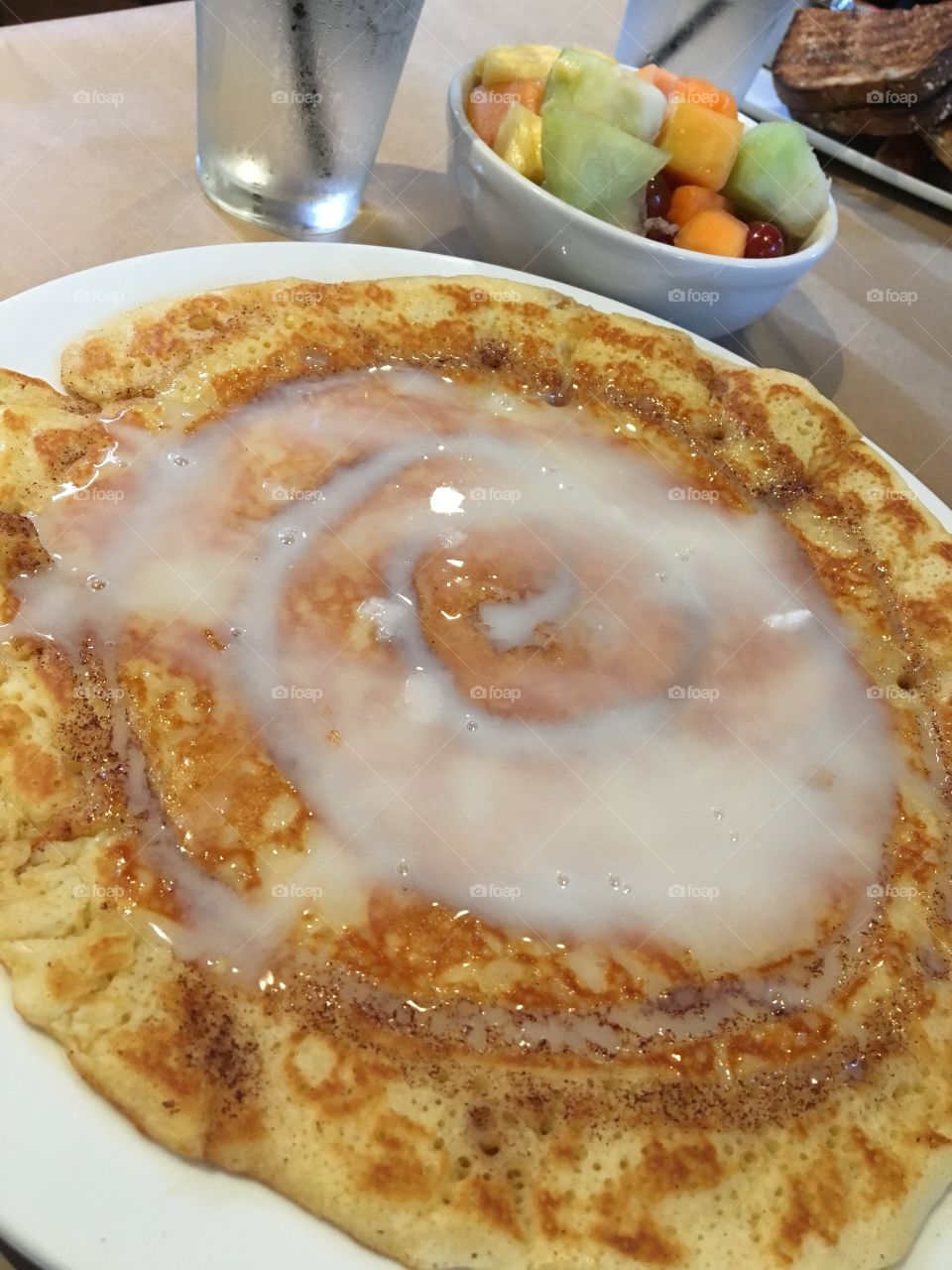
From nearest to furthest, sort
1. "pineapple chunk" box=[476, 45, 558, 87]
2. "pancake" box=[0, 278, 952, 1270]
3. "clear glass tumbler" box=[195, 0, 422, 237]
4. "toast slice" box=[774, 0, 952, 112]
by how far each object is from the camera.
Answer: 1. "pancake" box=[0, 278, 952, 1270]
2. "clear glass tumbler" box=[195, 0, 422, 237]
3. "pineapple chunk" box=[476, 45, 558, 87]
4. "toast slice" box=[774, 0, 952, 112]

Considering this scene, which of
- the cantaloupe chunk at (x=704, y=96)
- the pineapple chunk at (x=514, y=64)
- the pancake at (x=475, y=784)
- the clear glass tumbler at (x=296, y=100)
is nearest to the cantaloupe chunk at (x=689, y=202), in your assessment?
the cantaloupe chunk at (x=704, y=96)

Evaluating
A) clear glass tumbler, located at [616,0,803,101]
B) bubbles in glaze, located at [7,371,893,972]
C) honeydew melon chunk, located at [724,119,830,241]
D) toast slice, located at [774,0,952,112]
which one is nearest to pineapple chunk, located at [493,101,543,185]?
honeydew melon chunk, located at [724,119,830,241]

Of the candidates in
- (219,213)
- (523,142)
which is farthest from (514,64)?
(219,213)

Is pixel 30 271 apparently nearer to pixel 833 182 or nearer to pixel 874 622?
pixel 874 622

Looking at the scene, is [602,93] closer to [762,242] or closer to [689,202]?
[689,202]

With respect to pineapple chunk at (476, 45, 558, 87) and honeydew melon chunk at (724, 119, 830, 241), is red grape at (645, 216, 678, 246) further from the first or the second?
pineapple chunk at (476, 45, 558, 87)

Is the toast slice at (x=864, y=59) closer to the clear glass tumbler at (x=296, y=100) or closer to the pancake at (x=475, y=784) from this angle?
the clear glass tumbler at (x=296, y=100)
